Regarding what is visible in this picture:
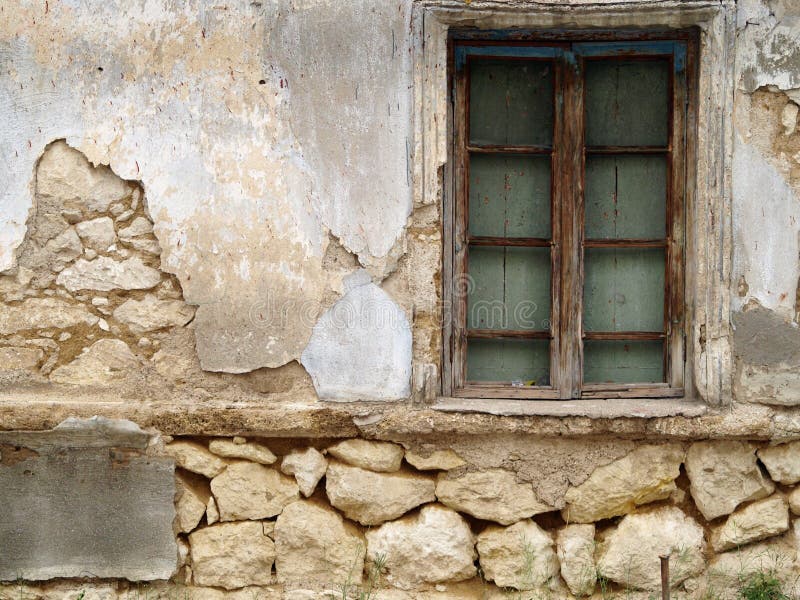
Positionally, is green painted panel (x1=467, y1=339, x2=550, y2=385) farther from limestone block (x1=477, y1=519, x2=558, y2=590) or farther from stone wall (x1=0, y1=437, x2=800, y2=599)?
limestone block (x1=477, y1=519, x2=558, y2=590)

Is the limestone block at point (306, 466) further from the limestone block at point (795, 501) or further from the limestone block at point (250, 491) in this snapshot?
the limestone block at point (795, 501)

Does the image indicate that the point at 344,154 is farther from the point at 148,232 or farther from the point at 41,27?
the point at 41,27

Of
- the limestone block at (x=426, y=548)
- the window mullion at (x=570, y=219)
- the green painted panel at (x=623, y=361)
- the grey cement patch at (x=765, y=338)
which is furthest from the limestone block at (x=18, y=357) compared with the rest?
the grey cement patch at (x=765, y=338)

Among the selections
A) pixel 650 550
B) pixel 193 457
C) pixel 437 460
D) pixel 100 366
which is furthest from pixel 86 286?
pixel 650 550

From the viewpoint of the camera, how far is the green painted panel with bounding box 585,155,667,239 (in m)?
3.36

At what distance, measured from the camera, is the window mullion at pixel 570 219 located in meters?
3.30

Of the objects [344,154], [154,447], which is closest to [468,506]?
[154,447]

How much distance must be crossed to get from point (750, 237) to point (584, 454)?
1.01 m

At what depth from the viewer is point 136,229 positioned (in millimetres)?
3182

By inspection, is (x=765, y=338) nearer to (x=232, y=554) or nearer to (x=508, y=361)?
(x=508, y=361)

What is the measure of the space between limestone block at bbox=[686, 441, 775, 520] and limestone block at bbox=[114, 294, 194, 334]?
1.96 metres

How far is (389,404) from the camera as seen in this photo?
3195mm

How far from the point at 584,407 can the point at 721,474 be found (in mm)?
569

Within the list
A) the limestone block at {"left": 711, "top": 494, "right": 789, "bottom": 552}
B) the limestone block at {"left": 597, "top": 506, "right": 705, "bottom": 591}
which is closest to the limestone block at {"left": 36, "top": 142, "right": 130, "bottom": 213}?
the limestone block at {"left": 597, "top": 506, "right": 705, "bottom": 591}
